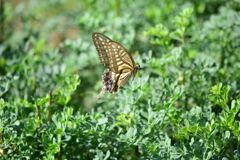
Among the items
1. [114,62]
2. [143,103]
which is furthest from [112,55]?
[143,103]

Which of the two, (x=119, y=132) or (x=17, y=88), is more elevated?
(x=17, y=88)

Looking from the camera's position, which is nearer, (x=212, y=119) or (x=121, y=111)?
(x=212, y=119)

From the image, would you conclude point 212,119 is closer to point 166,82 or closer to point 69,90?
point 166,82

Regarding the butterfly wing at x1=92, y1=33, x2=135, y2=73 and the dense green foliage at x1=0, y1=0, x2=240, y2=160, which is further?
the butterfly wing at x1=92, y1=33, x2=135, y2=73

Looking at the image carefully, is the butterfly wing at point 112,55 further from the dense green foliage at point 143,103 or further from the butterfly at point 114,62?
the dense green foliage at point 143,103

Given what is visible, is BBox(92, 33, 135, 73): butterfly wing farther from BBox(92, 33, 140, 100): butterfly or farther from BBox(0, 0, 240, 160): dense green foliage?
BBox(0, 0, 240, 160): dense green foliage

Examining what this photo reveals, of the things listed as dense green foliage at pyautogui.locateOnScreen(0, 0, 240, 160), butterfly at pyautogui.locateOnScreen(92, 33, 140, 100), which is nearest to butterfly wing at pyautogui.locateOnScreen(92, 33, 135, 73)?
butterfly at pyautogui.locateOnScreen(92, 33, 140, 100)

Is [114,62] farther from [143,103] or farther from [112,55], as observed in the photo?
[143,103]

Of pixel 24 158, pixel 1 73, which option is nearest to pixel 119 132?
pixel 24 158
